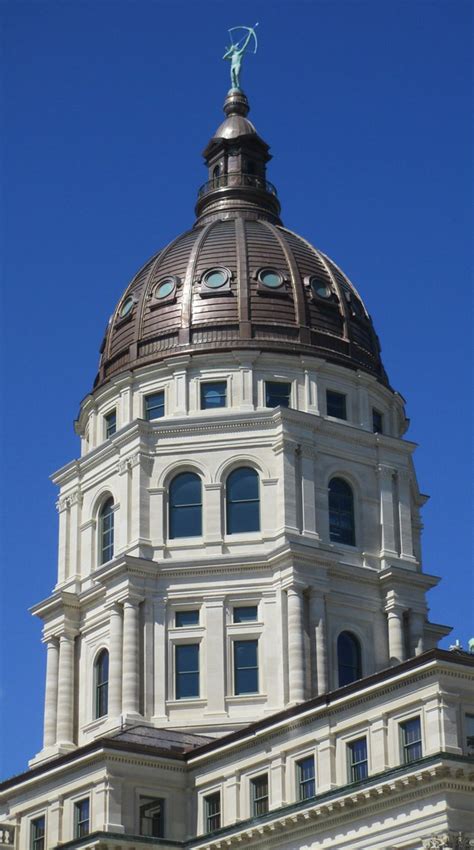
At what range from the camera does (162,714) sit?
7644cm

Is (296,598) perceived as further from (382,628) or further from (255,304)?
(255,304)

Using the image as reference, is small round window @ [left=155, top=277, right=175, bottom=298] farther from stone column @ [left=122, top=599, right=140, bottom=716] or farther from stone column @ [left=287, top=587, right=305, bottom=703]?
stone column @ [left=287, top=587, right=305, bottom=703]

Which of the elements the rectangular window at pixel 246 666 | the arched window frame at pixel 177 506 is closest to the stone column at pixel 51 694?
the arched window frame at pixel 177 506

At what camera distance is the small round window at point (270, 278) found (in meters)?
87.3

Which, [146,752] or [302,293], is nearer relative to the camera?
[146,752]

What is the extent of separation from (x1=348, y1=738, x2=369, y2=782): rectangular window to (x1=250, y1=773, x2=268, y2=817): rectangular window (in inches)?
185

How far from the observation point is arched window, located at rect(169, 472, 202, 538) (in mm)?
80938

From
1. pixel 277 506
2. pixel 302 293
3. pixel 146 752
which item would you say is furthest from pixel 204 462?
pixel 146 752

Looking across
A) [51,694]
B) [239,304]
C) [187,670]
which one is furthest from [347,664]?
[239,304]

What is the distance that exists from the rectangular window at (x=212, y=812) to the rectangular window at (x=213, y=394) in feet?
75.7

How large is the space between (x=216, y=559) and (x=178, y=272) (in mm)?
17072

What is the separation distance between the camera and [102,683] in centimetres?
8025

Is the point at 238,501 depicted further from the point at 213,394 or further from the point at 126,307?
the point at 126,307

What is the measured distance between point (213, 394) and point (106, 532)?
Result: 331 inches
